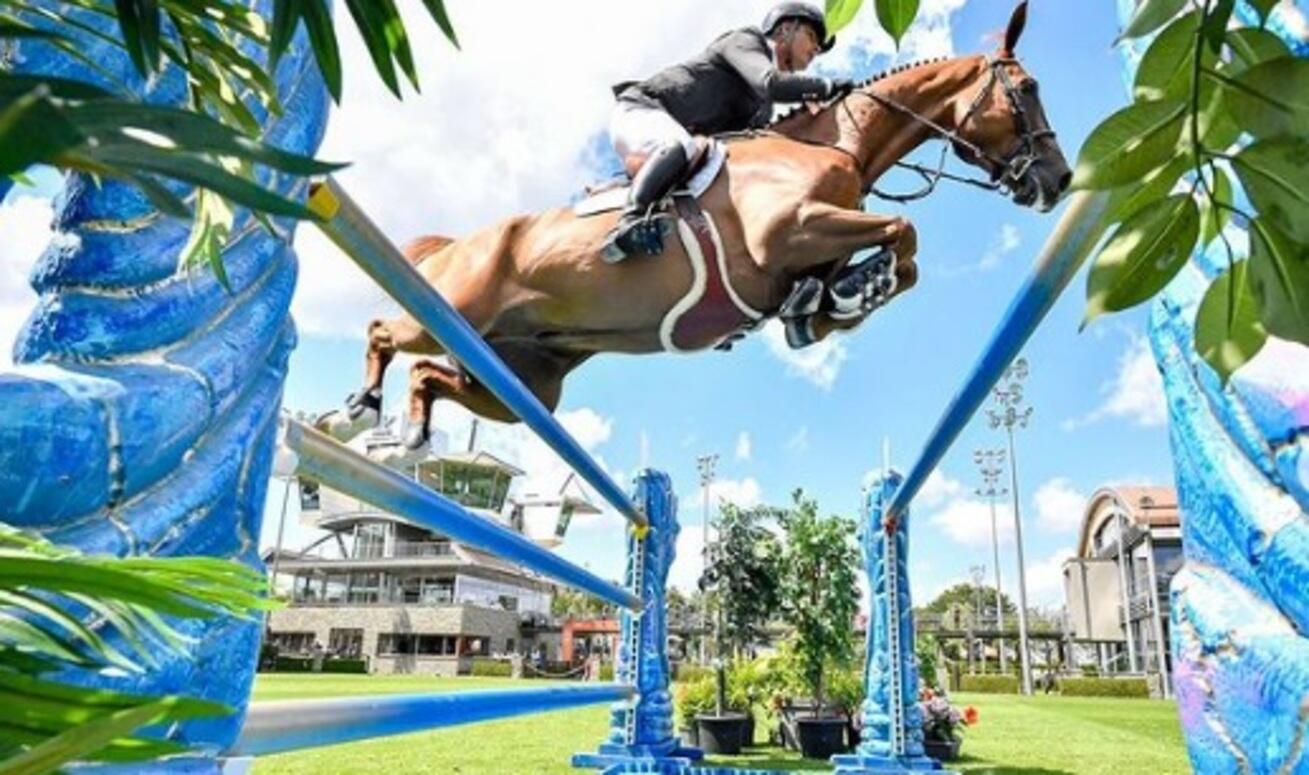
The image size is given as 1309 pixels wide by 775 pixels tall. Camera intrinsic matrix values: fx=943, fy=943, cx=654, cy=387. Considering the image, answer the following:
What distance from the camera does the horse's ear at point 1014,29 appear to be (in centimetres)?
260

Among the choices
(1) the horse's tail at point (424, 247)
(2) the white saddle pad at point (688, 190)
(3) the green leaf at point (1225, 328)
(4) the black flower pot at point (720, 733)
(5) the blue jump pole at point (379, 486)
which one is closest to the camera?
(3) the green leaf at point (1225, 328)

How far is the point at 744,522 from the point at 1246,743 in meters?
7.12

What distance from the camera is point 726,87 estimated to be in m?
2.69

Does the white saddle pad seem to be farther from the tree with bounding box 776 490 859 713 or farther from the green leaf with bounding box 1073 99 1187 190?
the tree with bounding box 776 490 859 713

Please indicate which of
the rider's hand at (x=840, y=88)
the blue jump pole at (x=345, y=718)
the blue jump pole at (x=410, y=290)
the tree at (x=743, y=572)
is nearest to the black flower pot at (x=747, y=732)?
the tree at (x=743, y=572)

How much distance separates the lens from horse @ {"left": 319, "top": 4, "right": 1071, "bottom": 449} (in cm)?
225

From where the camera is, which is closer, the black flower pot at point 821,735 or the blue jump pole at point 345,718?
the blue jump pole at point 345,718

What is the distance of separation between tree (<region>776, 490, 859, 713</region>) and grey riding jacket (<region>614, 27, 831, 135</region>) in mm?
4376

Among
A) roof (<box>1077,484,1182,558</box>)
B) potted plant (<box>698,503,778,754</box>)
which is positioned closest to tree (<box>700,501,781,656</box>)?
potted plant (<box>698,503,778,754</box>)

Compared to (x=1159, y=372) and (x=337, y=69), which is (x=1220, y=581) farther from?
(x=337, y=69)

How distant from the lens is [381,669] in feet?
82.6

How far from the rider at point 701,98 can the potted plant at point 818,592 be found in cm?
416

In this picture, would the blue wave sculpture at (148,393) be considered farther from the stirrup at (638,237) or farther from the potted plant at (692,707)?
the potted plant at (692,707)

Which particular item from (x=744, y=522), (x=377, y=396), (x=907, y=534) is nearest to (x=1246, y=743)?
(x=377, y=396)
